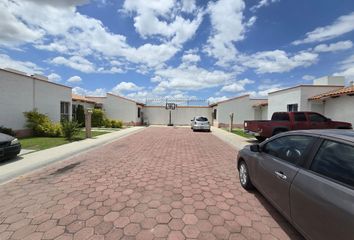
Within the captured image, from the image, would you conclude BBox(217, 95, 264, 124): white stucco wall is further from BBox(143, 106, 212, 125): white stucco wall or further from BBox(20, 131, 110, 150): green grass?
BBox(20, 131, 110, 150): green grass

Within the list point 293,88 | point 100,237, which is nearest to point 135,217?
point 100,237

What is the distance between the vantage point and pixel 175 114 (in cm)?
3325

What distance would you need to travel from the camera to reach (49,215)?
11.2ft

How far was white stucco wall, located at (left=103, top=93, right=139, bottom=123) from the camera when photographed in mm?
27750

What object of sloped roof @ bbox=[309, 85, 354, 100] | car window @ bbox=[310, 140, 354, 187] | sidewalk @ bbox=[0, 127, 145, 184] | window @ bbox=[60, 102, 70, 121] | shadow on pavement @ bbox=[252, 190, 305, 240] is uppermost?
sloped roof @ bbox=[309, 85, 354, 100]

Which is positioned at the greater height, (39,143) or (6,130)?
(6,130)

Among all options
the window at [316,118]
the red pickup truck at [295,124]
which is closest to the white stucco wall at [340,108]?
the red pickup truck at [295,124]

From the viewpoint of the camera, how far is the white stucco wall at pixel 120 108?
27.8m

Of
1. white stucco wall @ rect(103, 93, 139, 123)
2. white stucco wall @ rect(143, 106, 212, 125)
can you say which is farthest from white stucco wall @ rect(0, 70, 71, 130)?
white stucco wall @ rect(143, 106, 212, 125)

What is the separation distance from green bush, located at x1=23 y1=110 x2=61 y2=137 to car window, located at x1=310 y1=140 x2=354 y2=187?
570 inches

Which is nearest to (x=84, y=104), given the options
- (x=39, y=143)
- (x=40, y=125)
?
(x=40, y=125)

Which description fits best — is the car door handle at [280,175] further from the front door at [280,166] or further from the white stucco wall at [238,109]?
the white stucco wall at [238,109]

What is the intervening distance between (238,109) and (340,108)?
14.1 m

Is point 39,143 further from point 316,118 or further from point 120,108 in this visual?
point 120,108
